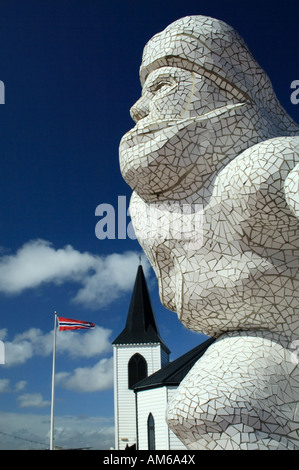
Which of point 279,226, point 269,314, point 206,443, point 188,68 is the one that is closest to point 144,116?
point 188,68

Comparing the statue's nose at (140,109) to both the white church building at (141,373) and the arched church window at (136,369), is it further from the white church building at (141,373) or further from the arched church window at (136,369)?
the arched church window at (136,369)

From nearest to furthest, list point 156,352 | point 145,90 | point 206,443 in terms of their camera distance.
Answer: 1. point 206,443
2. point 145,90
3. point 156,352

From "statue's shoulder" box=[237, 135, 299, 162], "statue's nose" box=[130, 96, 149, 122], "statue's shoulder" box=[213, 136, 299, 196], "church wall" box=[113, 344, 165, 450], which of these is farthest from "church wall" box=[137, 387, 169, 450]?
"statue's shoulder" box=[237, 135, 299, 162]

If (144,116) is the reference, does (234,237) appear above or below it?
below

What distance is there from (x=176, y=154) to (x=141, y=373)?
69.4ft

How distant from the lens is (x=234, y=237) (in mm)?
5172

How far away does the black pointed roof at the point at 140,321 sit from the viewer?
2586 centimetres

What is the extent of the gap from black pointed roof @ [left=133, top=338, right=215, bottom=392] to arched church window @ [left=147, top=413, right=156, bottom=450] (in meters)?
1.10

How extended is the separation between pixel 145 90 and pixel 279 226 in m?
2.42

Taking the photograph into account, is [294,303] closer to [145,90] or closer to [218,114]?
[218,114]

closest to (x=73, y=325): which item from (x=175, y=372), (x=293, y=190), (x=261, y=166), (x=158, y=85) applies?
(x=175, y=372)

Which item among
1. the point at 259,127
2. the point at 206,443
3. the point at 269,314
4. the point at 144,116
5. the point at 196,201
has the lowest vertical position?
the point at 206,443

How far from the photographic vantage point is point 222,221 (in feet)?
17.1

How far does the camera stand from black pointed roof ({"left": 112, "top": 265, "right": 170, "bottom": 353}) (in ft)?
84.8
